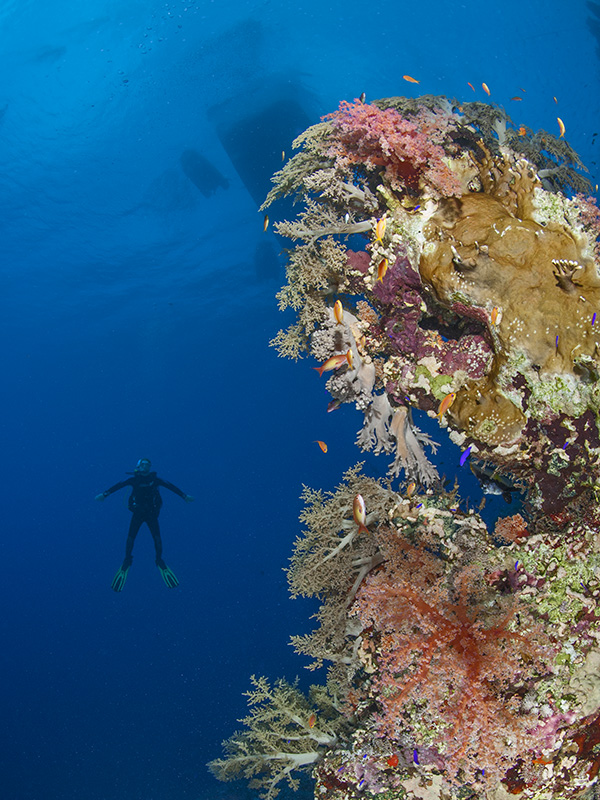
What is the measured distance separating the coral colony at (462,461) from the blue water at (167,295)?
8.86 meters

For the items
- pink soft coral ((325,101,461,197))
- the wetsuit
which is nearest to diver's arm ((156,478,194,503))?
the wetsuit

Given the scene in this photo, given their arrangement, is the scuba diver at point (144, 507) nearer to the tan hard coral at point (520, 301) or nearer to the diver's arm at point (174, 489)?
the diver's arm at point (174, 489)

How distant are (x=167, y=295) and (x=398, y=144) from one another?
28.5 metres

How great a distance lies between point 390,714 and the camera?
327 cm

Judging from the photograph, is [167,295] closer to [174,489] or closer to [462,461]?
[174,489]

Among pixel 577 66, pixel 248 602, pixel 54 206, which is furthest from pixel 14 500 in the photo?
pixel 577 66

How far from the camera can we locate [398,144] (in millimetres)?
4637

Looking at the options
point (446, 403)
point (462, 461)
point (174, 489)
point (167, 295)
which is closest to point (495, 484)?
point (462, 461)

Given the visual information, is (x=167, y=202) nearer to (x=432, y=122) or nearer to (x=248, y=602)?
(x=432, y=122)

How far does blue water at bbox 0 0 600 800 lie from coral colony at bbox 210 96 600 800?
29.1 feet

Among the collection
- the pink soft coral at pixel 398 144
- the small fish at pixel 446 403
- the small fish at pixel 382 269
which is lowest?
the small fish at pixel 446 403

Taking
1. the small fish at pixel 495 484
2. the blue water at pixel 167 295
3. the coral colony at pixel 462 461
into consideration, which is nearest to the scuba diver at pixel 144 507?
the blue water at pixel 167 295

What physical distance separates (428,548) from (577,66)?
91.2 ft

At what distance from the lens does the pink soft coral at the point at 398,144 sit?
4590mm
